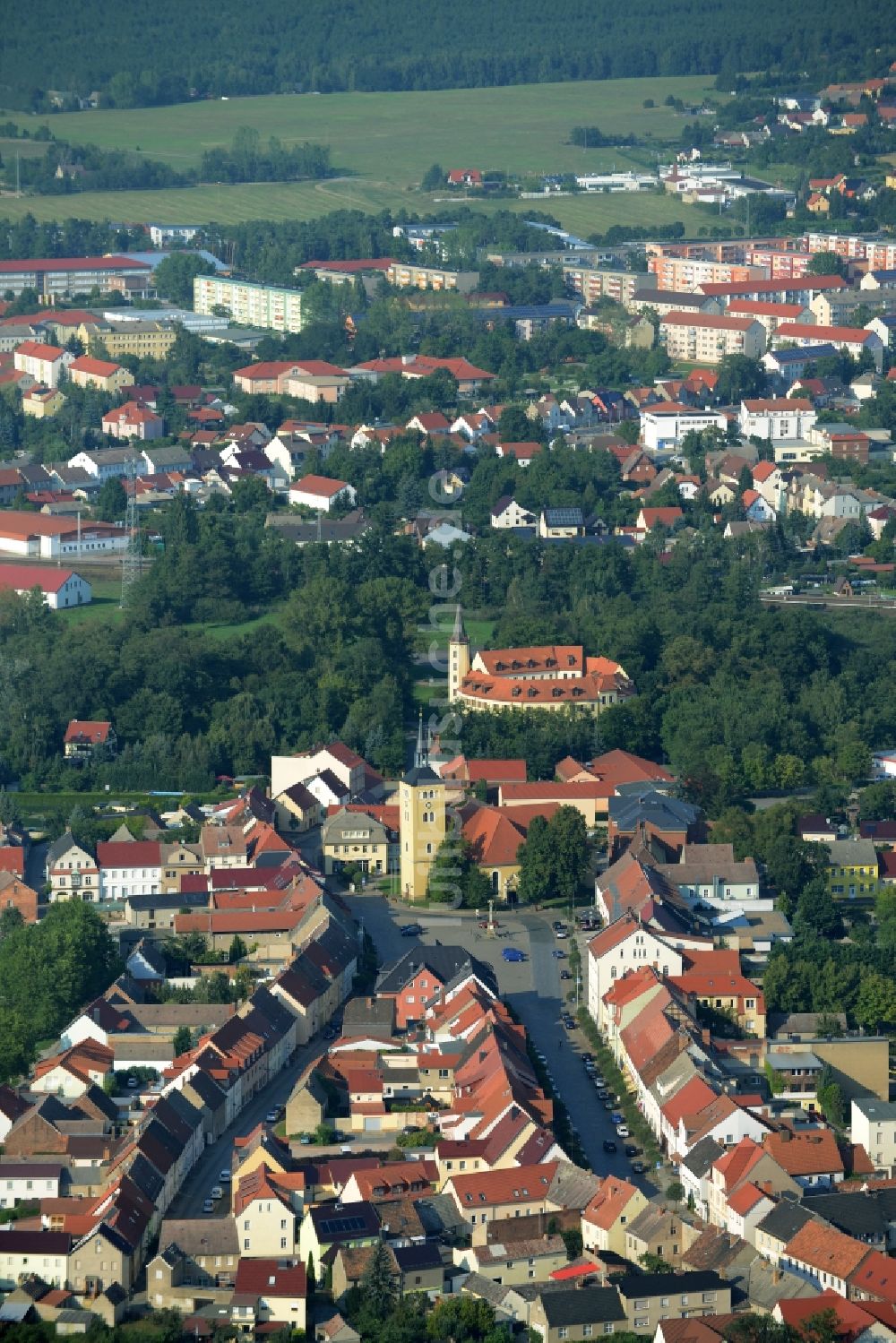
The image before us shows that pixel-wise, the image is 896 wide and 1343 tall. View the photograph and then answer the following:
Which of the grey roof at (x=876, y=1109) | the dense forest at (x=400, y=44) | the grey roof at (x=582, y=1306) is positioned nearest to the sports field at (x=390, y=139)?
the dense forest at (x=400, y=44)

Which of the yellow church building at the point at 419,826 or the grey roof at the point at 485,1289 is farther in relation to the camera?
the yellow church building at the point at 419,826

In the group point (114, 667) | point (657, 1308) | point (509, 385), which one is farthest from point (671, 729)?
point (509, 385)

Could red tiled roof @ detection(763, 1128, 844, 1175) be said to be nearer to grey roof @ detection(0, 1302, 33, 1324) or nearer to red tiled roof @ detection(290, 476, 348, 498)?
grey roof @ detection(0, 1302, 33, 1324)

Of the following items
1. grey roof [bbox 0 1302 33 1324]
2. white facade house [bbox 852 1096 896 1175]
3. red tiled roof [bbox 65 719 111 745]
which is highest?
grey roof [bbox 0 1302 33 1324]

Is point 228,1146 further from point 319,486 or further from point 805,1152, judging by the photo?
point 319,486

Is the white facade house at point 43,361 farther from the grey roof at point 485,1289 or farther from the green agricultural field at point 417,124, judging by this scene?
the grey roof at point 485,1289

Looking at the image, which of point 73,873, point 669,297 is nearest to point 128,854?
point 73,873

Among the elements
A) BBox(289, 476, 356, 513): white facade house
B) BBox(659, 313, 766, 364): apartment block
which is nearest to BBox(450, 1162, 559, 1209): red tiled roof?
BBox(289, 476, 356, 513): white facade house
